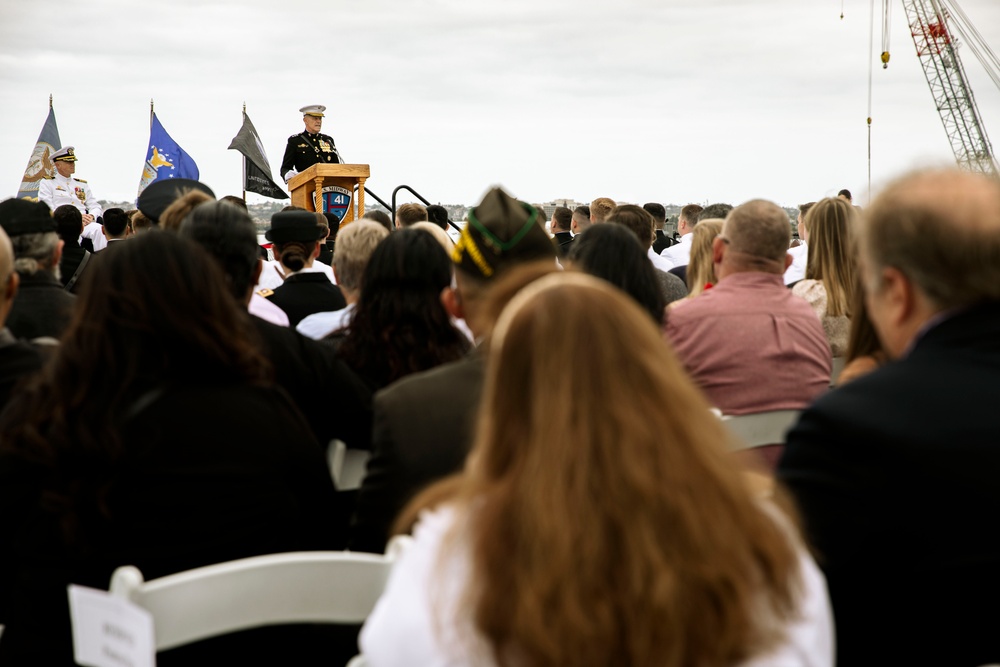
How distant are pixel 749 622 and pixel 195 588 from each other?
1013 millimetres

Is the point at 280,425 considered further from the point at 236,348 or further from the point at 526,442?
the point at 526,442

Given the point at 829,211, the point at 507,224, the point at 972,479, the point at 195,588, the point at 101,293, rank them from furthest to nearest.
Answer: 1. the point at 829,211
2. the point at 507,224
3. the point at 101,293
4. the point at 195,588
5. the point at 972,479

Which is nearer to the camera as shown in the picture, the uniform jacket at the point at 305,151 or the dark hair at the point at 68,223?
the dark hair at the point at 68,223

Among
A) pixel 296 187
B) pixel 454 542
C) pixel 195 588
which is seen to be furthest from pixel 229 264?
pixel 296 187

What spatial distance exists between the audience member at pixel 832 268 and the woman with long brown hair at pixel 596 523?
11.1 ft

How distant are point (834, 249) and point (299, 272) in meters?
2.45

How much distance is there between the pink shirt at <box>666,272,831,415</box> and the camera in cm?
357

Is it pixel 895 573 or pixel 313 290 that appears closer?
pixel 895 573

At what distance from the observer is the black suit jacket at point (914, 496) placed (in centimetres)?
159

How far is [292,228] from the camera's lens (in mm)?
4680

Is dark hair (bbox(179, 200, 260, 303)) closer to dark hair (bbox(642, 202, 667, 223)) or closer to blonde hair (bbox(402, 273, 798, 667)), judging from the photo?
blonde hair (bbox(402, 273, 798, 667))

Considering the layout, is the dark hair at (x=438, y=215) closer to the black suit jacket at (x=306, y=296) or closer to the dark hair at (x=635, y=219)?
the dark hair at (x=635, y=219)

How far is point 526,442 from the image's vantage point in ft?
3.88

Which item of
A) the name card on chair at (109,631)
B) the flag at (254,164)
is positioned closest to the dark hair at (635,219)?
the name card on chair at (109,631)
